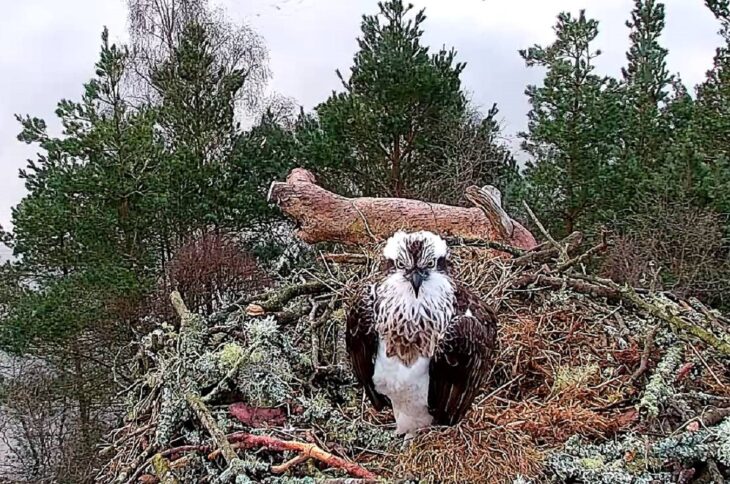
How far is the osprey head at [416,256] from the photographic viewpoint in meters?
1.80

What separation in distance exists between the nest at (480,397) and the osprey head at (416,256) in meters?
0.48

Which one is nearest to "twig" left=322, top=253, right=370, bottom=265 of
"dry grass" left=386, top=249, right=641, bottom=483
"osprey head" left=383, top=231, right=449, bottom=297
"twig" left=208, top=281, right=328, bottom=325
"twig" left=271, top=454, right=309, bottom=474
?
"twig" left=208, top=281, right=328, bottom=325

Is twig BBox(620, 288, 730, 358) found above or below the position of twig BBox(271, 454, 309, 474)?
above

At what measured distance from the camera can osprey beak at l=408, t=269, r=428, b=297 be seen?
1789 mm

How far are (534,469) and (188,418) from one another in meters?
0.95

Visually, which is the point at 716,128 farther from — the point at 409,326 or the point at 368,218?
the point at 409,326

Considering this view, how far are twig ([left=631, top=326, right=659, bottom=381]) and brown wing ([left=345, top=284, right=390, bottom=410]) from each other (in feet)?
2.88

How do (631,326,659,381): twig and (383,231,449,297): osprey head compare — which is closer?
(383,231,449,297): osprey head

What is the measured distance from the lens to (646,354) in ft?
7.64

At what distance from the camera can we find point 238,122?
952 cm

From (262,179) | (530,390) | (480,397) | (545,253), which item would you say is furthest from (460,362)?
(262,179)

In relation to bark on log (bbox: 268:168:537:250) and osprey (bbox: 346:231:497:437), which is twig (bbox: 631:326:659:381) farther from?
bark on log (bbox: 268:168:537:250)

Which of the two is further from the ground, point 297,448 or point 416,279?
point 416,279

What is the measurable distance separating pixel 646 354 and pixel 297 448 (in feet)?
3.94
